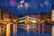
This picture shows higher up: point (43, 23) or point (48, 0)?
point (48, 0)

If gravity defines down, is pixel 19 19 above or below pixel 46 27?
above

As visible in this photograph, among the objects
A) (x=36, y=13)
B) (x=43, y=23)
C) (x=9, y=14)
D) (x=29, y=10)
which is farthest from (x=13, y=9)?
(x=43, y=23)

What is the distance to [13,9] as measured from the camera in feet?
7.17

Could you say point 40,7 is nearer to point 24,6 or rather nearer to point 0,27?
point 24,6

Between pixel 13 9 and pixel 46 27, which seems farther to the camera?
pixel 13 9

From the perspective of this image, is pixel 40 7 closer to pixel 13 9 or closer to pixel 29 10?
pixel 29 10

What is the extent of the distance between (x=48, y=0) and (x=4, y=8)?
0.82m

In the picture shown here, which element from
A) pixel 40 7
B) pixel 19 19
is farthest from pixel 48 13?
pixel 19 19

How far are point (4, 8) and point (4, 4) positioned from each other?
0.26 feet

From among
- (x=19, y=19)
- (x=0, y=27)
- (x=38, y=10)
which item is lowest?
(x=0, y=27)

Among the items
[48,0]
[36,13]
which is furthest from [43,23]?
[48,0]

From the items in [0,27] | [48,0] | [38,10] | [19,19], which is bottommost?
[0,27]

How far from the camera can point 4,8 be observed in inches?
87.4

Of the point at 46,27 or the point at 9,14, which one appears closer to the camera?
the point at 46,27
